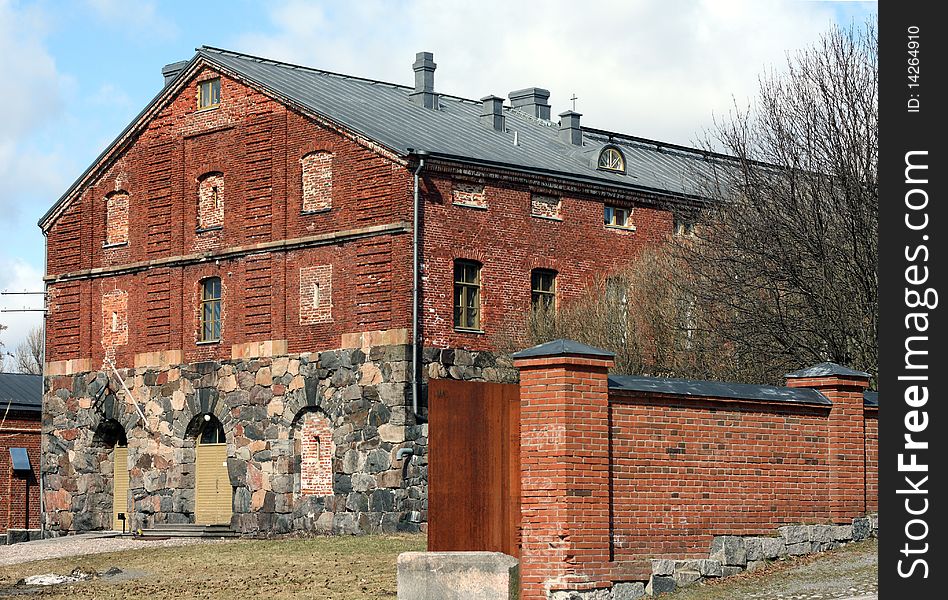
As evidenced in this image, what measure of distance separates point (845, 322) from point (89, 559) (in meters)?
14.3

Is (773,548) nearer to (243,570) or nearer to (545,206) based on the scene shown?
(243,570)

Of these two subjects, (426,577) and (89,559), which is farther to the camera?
(89,559)

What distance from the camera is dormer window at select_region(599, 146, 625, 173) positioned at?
36.8 meters

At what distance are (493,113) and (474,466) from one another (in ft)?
76.1

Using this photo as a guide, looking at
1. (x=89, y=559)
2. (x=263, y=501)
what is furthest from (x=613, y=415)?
(x=263, y=501)

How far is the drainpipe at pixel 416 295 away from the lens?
31.0m

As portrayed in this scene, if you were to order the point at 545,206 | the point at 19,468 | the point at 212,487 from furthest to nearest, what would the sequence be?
the point at 19,468 < the point at 212,487 < the point at 545,206

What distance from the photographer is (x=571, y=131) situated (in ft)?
130

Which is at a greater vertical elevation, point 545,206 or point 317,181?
point 317,181

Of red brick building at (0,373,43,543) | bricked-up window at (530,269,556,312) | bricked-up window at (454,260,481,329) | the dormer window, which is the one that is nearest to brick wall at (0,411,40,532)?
red brick building at (0,373,43,543)

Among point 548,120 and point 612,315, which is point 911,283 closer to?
point 612,315

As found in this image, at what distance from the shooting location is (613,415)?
657 inches

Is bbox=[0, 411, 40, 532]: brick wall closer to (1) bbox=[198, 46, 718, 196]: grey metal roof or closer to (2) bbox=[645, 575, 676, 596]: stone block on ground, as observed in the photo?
(1) bbox=[198, 46, 718, 196]: grey metal roof

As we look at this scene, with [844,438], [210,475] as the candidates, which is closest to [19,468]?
[210,475]
